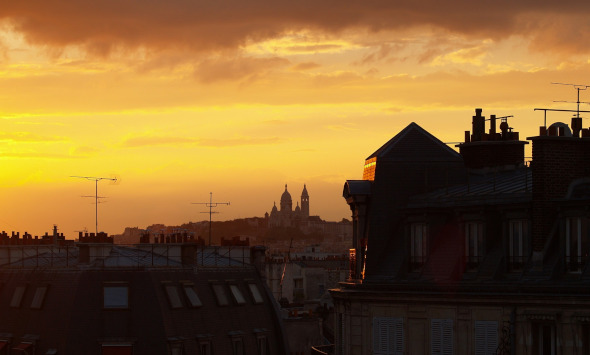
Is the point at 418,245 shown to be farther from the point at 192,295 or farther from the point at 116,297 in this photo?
the point at 192,295

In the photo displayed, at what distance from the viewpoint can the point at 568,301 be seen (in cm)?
3756

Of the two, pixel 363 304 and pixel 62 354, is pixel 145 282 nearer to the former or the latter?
pixel 62 354

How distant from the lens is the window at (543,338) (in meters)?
38.3

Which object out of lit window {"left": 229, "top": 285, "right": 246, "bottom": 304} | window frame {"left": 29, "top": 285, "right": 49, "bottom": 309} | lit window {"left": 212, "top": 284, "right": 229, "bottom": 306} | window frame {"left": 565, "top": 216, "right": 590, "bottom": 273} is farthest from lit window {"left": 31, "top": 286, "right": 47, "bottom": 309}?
window frame {"left": 565, "top": 216, "right": 590, "bottom": 273}

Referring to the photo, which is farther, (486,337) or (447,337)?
(447,337)

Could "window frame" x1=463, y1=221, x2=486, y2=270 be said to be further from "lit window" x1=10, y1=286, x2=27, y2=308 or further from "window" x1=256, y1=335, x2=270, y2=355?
"lit window" x1=10, y1=286, x2=27, y2=308

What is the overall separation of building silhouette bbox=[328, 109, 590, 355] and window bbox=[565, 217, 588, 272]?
0.10ft

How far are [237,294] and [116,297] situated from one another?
8318 millimetres

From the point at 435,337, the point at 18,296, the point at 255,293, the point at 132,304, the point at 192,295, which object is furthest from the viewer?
the point at 255,293

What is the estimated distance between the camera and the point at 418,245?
43.8 metres

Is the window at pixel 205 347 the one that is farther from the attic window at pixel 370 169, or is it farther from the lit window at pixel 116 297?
the attic window at pixel 370 169

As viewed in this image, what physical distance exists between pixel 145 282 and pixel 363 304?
994 inches

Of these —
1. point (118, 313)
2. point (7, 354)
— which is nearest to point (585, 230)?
point (118, 313)

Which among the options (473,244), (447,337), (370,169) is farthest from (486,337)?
(370,169)
